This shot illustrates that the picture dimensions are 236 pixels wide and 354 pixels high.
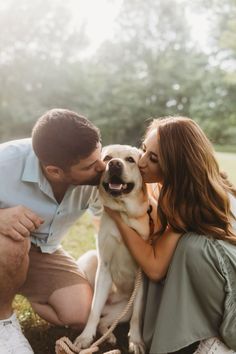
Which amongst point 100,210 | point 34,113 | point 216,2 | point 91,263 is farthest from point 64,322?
point 216,2

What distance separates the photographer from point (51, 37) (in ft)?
78.8

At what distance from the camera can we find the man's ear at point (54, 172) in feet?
8.57

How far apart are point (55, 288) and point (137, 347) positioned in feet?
2.08

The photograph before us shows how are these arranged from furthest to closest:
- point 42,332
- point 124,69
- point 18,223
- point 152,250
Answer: point 124,69
point 42,332
point 152,250
point 18,223

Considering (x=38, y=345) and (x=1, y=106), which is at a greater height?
(x=38, y=345)

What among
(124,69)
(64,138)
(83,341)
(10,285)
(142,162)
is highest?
(64,138)

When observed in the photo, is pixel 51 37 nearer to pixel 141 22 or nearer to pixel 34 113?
pixel 34 113

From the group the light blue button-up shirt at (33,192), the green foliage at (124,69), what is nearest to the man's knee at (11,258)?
the light blue button-up shirt at (33,192)

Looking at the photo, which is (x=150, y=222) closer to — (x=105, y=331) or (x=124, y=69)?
(x=105, y=331)

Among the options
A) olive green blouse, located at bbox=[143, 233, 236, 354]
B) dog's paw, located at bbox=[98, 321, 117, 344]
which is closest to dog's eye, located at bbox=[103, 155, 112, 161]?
olive green blouse, located at bbox=[143, 233, 236, 354]

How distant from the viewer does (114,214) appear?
9.05ft

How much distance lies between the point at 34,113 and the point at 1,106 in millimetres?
1791

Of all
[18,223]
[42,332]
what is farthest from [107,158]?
[42,332]

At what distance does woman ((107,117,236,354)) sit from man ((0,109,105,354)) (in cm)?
29
